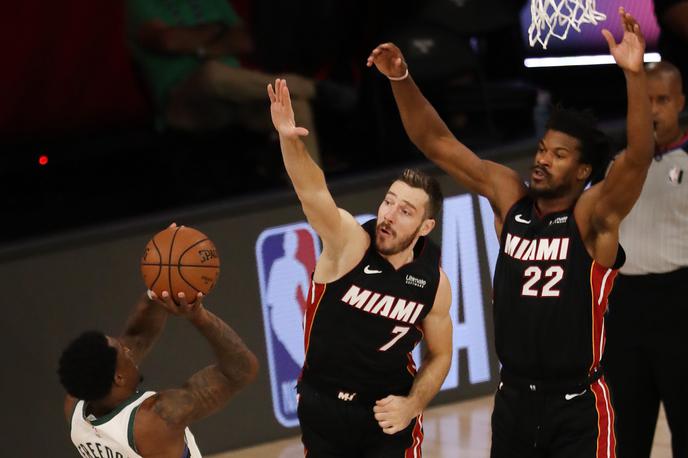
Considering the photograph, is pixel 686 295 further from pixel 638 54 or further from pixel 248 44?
pixel 248 44

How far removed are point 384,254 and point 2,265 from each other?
254 cm

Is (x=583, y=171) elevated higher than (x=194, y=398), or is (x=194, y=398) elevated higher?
(x=583, y=171)

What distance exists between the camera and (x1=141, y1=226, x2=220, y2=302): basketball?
548 centimetres

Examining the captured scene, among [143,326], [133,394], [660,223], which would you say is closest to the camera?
[133,394]

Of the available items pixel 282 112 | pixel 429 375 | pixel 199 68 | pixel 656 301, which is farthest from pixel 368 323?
pixel 199 68

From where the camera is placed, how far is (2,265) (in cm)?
737

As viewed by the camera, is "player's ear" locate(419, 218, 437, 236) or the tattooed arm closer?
the tattooed arm

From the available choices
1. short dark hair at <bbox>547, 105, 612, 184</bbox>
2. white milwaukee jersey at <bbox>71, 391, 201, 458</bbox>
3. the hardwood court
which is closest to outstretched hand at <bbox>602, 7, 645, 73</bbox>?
short dark hair at <bbox>547, 105, 612, 184</bbox>

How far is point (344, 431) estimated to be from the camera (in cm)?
570

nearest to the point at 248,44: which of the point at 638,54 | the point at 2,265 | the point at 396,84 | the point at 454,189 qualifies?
the point at 454,189

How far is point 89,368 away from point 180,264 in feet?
2.44

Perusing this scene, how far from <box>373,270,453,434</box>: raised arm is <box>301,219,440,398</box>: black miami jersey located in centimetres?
5

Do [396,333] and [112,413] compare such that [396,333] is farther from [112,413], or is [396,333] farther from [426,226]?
[112,413]

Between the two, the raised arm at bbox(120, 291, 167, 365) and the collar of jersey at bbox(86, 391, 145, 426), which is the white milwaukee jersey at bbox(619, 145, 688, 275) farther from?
the collar of jersey at bbox(86, 391, 145, 426)
